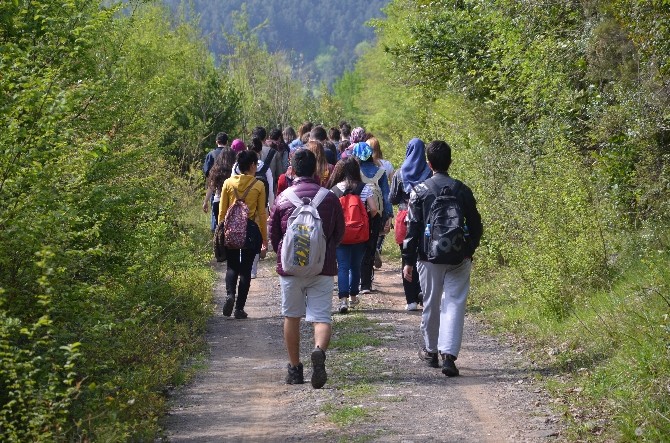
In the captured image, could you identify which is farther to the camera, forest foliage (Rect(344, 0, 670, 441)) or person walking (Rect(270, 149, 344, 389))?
person walking (Rect(270, 149, 344, 389))

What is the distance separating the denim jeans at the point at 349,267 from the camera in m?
13.5

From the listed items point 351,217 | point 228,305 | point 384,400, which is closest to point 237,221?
point 228,305

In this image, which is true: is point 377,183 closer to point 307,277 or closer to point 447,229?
point 447,229

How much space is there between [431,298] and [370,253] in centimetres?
475

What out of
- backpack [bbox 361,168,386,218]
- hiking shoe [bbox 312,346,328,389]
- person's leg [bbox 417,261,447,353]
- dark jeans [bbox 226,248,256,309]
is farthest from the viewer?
backpack [bbox 361,168,386,218]

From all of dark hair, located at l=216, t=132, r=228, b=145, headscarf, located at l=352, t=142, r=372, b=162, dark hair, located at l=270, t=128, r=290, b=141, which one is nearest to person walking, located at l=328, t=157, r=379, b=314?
headscarf, located at l=352, t=142, r=372, b=162

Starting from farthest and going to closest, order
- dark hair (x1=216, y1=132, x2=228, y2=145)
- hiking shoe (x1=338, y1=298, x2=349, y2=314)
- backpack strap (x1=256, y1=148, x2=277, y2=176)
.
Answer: dark hair (x1=216, y1=132, x2=228, y2=145) → backpack strap (x1=256, y1=148, x2=277, y2=176) → hiking shoe (x1=338, y1=298, x2=349, y2=314)

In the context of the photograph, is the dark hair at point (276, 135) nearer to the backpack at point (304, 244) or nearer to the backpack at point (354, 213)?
the backpack at point (354, 213)

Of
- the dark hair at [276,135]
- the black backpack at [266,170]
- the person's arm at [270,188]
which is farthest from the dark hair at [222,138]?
the dark hair at [276,135]

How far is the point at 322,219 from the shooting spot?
9180 mm

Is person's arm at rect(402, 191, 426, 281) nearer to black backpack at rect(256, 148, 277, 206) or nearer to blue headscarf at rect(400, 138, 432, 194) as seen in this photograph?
blue headscarf at rect(400, 138, 432, 194)

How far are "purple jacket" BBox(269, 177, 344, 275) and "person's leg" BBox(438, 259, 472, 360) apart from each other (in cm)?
106

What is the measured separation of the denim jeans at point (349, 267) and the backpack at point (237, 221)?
4.71 feet

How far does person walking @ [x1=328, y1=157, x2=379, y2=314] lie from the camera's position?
1330cm
